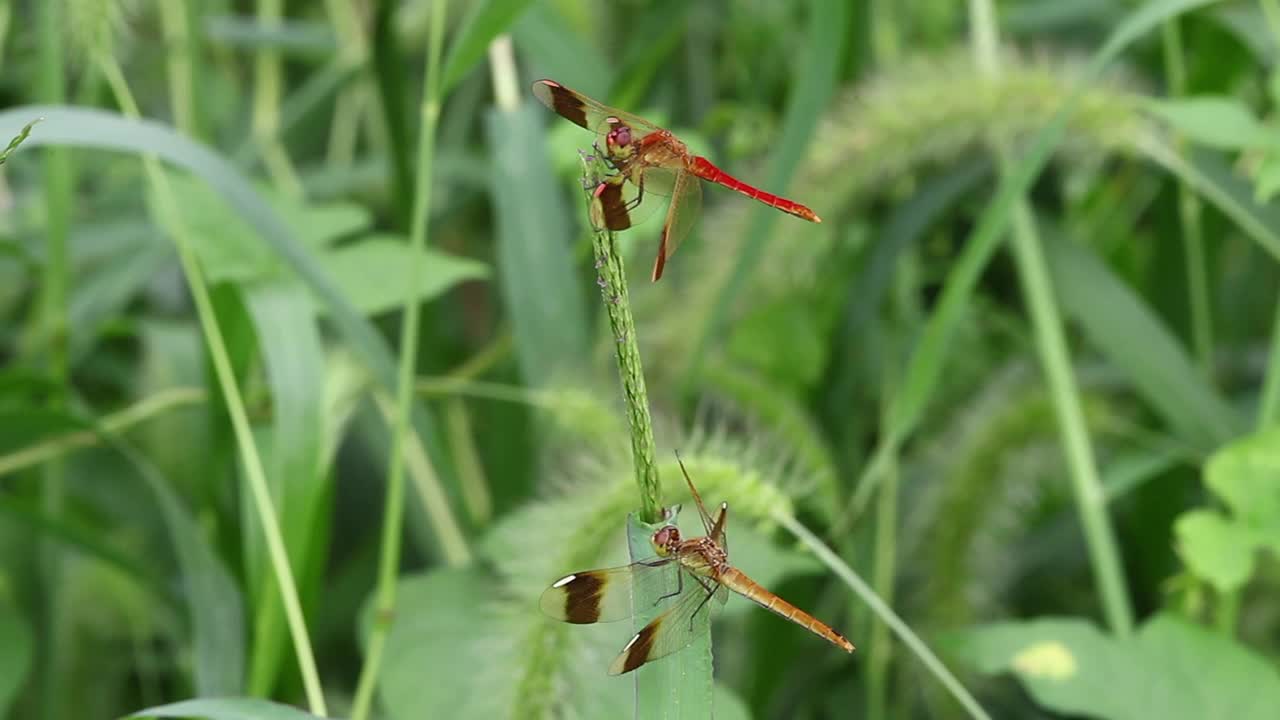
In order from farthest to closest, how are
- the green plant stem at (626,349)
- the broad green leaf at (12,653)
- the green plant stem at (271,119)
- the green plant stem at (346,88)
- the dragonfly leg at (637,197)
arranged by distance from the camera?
the green plant stem at (346,88) < the green plant stem at (271,119) < the broad green leaf at (12,653) < the dragonfly leg at (637,197) < the green plant stem at (626,349)

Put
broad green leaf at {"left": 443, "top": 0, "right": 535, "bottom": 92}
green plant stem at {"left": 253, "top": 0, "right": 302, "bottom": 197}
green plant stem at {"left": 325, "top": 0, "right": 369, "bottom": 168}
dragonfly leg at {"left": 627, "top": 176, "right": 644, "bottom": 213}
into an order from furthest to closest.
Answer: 1. green plant stem at {"left": 325, "top": 0, "right": 369, "bottom": 168}
2. green plant stem at {"left": 253, "top": 0, "right": 302, "bottom": 197}
3. broad green leaf at {"left": 443, "top": 0, "right": 535, "bottom": 92}
4. dragonfly leg at {"left": 627, "top": 176, "right": 644, "bottom": 213}

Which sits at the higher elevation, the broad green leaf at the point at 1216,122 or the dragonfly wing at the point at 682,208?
the broad green leaf at the point at 1216,122

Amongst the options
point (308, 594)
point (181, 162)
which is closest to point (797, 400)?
point (308, 594)

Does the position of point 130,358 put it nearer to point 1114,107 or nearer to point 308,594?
point 308,594

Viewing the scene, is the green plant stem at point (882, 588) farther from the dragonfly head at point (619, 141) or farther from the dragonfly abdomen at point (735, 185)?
the dragonfly head at point (619, 141)

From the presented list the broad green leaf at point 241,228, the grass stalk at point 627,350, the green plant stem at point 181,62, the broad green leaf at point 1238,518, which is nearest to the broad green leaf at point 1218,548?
the broad green leaf at point 1238,518

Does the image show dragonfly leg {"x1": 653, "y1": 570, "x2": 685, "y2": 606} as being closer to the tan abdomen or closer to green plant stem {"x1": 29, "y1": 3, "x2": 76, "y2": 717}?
the tan abdomen

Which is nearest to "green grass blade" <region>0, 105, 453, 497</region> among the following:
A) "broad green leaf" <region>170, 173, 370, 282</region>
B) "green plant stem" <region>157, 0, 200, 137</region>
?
"broad green leaf" <region>170, 173, 370, 282</region>

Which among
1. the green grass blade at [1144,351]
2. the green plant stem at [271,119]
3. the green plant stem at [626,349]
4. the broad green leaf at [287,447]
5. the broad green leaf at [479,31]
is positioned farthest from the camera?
the green plant stem at [271,119]
